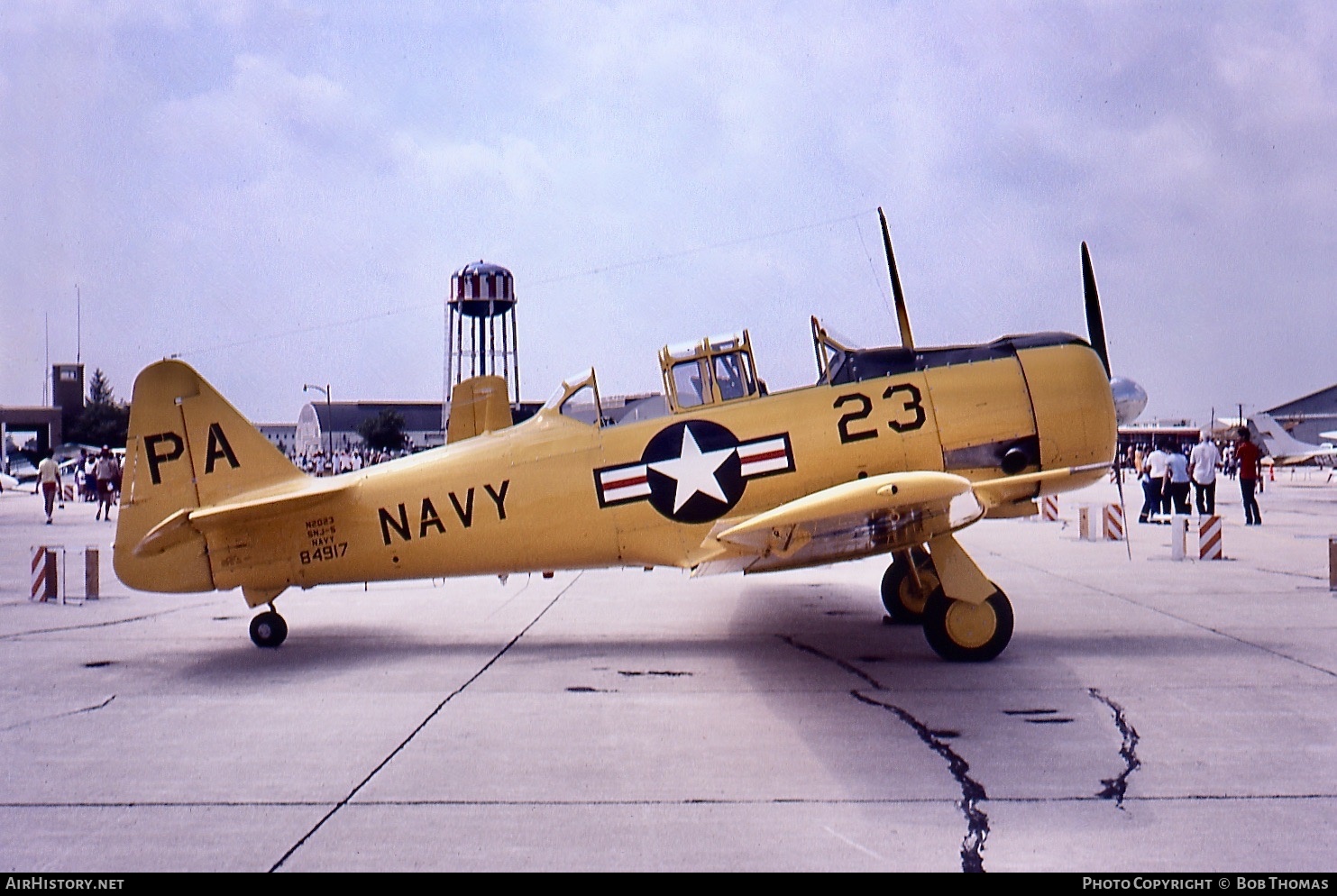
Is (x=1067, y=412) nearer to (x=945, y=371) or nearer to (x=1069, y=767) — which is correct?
(x=945, y=371)

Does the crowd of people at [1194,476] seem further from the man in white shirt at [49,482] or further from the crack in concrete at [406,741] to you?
the man in white shirt at [49,482]

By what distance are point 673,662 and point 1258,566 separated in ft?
30.2

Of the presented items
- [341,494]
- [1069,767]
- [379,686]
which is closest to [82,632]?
[341,494]

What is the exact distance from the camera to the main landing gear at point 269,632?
828 cm

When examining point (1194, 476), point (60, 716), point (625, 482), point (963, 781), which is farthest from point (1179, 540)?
point (60, 716)

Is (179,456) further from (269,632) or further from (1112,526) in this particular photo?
(1112,526)

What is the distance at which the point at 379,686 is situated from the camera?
6820 mm

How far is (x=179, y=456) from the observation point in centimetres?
816


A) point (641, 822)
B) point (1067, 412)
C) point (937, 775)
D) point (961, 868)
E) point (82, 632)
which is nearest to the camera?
point (961, 868)

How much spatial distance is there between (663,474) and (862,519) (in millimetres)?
1713

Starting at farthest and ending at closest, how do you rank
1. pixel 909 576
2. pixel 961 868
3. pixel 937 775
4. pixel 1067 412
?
1. pixel 909 576
2. pixel 1067 412
3. pixel 937 775
4. pixel 961 868

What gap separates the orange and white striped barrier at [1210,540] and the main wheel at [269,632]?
11.6 metres

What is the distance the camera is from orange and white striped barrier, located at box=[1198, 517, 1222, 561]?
13.6 metres

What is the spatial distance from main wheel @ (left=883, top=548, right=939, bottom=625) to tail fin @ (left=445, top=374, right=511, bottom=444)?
8.08 metres
